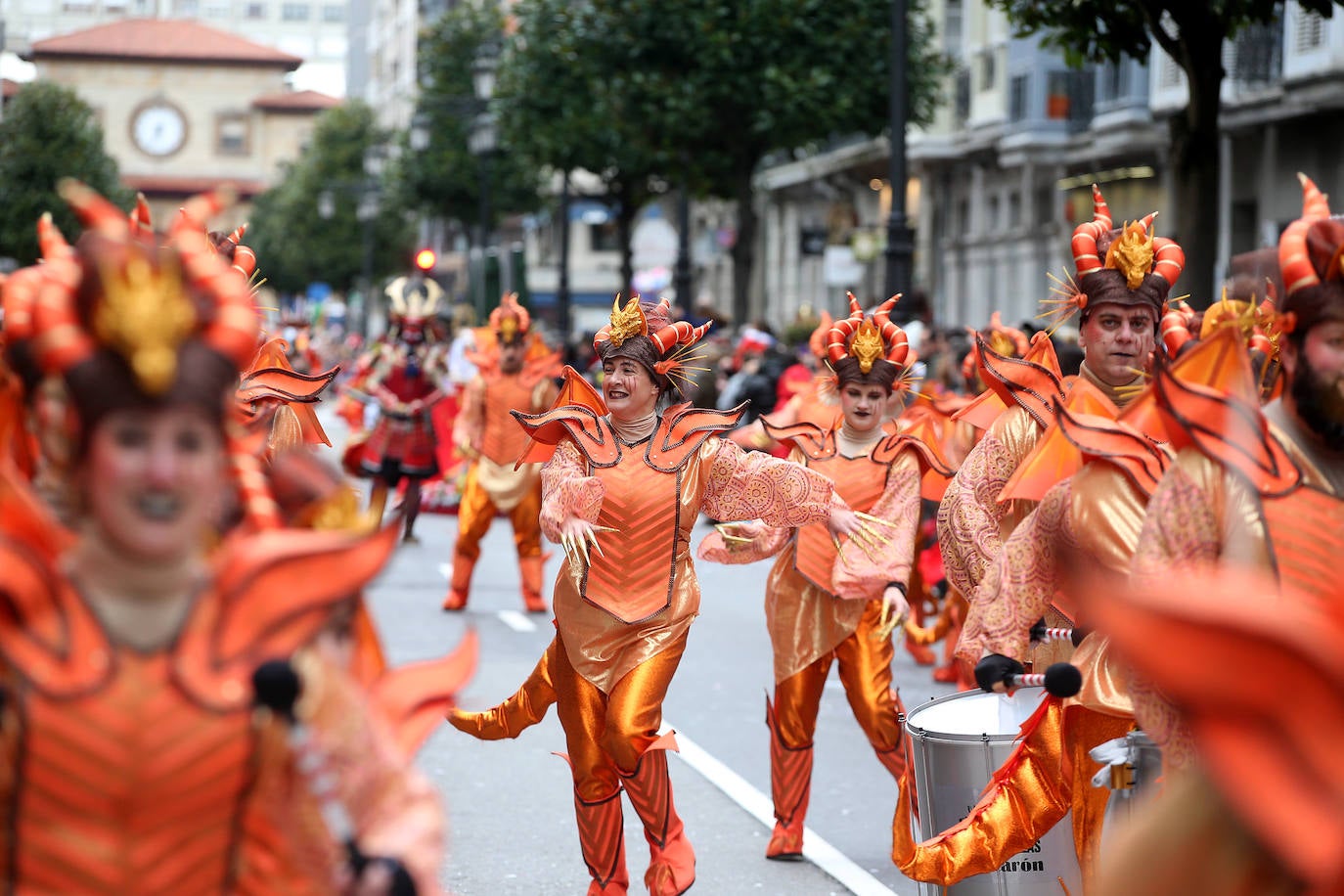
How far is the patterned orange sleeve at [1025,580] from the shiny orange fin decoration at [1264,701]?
237 cm

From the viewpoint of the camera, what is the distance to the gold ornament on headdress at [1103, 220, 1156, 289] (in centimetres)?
630

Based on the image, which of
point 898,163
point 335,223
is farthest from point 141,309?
point 335,223

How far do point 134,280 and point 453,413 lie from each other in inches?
697

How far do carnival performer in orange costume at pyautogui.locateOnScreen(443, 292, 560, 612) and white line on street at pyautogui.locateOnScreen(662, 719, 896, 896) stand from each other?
4680 millimetres

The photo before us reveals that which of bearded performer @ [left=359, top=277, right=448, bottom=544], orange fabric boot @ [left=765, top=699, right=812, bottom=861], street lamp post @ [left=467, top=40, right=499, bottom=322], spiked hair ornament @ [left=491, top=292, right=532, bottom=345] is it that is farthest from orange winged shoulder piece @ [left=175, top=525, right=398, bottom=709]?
street lamp post @ [left=467, top=40, right=499, bottom=322]

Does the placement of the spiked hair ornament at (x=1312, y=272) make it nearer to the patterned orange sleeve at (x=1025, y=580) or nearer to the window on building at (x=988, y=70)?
the patterned orange sleeve at (x=1025, y=580)

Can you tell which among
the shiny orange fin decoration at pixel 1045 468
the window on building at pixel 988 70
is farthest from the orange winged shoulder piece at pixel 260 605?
the window on building at pixel 988 70

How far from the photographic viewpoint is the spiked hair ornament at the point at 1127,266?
630 cm

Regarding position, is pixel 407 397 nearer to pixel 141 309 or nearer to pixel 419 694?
pixel 419 694

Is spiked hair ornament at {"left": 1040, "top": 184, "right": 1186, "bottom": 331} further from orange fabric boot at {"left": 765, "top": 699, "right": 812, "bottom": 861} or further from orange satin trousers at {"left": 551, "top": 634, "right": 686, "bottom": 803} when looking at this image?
orange fabric boot at {"left": 765, "top": 699, "right": 812, "bottom": 861}

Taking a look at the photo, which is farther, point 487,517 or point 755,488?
point 487,517

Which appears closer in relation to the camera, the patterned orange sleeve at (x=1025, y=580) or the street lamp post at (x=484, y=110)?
the patterned orange sleeve at (x=1025, y=580)

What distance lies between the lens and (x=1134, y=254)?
6.30 meters

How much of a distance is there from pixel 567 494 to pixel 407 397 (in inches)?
475
